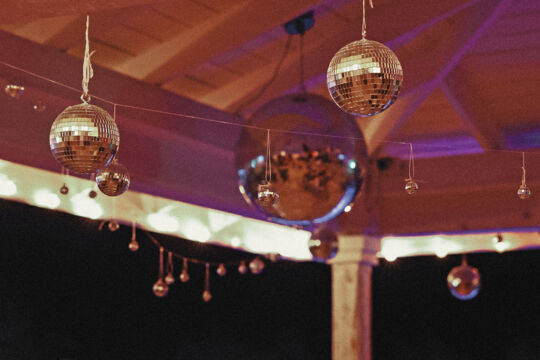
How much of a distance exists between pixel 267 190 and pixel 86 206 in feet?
11.1

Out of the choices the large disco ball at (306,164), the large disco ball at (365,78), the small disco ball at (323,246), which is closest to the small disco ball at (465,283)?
the small disco ball at (323,246)

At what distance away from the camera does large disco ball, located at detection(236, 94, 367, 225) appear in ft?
11.3

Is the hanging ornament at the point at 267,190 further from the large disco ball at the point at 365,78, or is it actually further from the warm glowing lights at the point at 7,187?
the warm glowing lights at the point at 7,187

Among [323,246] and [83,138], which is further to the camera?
[323,246]

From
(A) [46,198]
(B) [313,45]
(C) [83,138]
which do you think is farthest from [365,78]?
(A) [46,198]

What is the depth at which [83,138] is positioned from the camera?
2547 millimetres

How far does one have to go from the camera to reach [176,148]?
5371mm

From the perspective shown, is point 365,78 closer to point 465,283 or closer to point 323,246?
point 323,246

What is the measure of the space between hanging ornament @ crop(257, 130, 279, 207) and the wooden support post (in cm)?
372

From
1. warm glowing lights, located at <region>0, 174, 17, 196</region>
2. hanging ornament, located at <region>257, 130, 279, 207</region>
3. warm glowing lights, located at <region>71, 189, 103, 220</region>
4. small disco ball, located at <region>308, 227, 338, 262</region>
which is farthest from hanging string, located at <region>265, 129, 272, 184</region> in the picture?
warm glowing lights, located at <region>71, 189, 103, 220</region>

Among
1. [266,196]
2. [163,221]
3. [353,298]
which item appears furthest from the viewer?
[163,221]

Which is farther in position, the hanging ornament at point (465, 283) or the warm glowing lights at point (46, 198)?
the hanging ornament at point (465, 283)

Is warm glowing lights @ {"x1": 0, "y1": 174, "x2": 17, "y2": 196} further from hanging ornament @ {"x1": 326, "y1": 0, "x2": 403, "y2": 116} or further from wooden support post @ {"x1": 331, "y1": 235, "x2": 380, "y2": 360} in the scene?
hanging ornament @ {"x1": 326, "y1": 0, "x2": 403, "y2": 116}

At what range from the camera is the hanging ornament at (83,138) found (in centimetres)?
255
